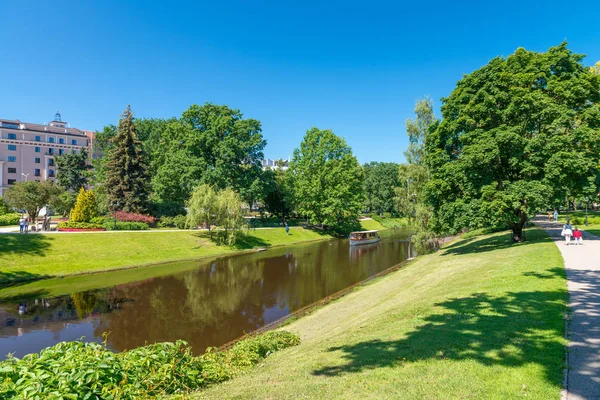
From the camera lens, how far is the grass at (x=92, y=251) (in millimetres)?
26828

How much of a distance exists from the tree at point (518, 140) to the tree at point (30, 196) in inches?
1937

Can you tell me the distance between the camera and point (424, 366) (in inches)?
270

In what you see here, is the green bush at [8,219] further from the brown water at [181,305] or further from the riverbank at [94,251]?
the brown water at [181,305]

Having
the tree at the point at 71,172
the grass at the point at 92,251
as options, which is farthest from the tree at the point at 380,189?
the tree at the point at 71,172

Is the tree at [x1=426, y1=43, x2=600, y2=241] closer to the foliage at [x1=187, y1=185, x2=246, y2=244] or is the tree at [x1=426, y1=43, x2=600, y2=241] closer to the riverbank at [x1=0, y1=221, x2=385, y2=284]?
the foliage at [x1=187, y1=185, x2=246, y2=244]

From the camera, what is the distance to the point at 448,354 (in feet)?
23.9

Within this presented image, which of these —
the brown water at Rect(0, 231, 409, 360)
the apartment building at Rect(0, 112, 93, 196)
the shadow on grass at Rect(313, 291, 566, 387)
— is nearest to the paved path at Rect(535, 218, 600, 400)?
the shadow on grass at Rect(313, 291, 566, 387)

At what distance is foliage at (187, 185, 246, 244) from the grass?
2.04 meters

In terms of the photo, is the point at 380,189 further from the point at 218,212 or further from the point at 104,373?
the point at 104,373

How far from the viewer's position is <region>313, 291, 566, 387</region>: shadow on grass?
22.8 ft

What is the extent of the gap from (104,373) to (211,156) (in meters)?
50.4

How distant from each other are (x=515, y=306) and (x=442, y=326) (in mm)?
2692

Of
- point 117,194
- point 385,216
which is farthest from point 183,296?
point 385,216

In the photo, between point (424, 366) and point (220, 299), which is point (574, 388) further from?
point (220, 299)
